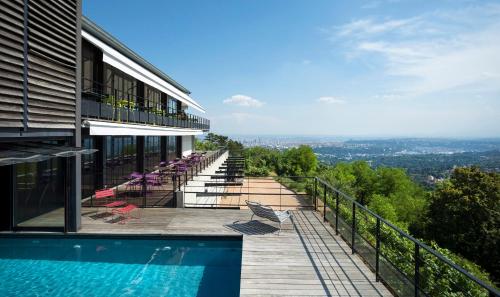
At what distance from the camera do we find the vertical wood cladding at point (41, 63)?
5848mm

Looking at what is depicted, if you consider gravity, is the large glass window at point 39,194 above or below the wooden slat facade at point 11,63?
below

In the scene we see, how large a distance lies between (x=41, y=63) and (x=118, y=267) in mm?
4571

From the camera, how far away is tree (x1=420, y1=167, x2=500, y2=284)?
22.0 m

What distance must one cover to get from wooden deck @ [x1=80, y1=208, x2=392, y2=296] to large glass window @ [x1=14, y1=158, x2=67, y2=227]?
1.05m

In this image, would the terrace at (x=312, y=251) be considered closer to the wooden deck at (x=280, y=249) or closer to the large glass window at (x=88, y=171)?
the wooden deck at (x=280, y=249)

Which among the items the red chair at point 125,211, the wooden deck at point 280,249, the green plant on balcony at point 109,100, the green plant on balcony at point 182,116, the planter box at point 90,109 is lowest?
the wooden deck at point 280,249

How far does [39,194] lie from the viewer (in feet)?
32.5

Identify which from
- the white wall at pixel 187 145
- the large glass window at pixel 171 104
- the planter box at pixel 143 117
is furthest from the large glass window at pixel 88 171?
the white wall at pixel 187 145

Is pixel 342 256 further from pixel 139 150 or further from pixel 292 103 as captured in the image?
pixel 292 103

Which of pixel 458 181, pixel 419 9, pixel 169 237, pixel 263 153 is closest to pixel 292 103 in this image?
pixel 263 153

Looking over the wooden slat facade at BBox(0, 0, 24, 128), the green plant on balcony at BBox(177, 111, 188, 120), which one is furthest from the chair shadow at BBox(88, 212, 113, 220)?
the green plant on balcony at BBox(177, 111, 188, 120)

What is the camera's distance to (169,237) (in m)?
8.23

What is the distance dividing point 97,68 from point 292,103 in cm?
6177

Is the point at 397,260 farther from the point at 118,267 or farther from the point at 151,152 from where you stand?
the point at 151,152
